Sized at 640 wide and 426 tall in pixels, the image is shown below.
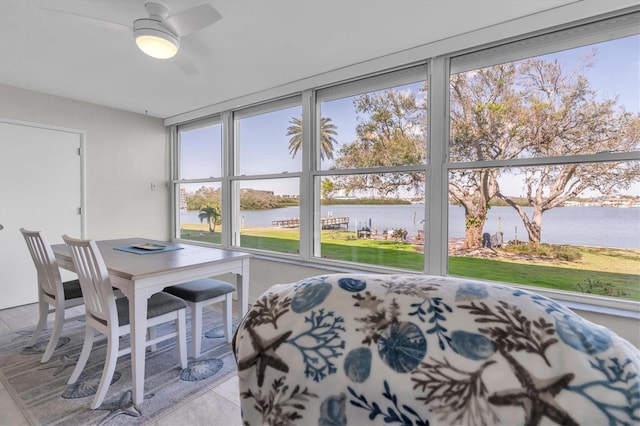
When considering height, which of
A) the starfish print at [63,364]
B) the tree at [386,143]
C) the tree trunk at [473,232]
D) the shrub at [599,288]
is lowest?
the starfish print at [63,364]

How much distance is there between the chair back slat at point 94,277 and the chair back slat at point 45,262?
0.43m

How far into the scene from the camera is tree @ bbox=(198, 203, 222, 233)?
4.09 m

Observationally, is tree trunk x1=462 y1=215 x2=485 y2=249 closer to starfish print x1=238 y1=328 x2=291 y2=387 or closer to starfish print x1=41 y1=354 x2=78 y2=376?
starfish print x1=238 y1=328 x2=291 y2=387

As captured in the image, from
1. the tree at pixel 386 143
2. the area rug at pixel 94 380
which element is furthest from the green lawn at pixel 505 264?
the area rug at pixel 94 380

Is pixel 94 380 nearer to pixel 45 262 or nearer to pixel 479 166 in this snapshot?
pixel 45 262

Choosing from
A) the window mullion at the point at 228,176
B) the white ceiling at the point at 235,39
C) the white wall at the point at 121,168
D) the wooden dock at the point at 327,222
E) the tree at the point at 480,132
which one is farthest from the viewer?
the window mullion at the point at 228,176

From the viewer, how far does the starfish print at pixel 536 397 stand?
445 millimetres

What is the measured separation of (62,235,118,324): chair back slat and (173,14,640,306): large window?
176 cm

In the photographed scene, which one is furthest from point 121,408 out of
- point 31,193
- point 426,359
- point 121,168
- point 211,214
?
point 121,168

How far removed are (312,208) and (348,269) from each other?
2.37 feet

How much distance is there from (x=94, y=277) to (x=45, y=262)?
0.74m

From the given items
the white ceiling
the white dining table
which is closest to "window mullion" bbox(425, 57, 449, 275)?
the white ceiling

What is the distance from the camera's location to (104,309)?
1790 mm

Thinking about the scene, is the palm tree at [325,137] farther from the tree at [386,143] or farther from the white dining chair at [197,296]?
the white dining chair at [197,296]
